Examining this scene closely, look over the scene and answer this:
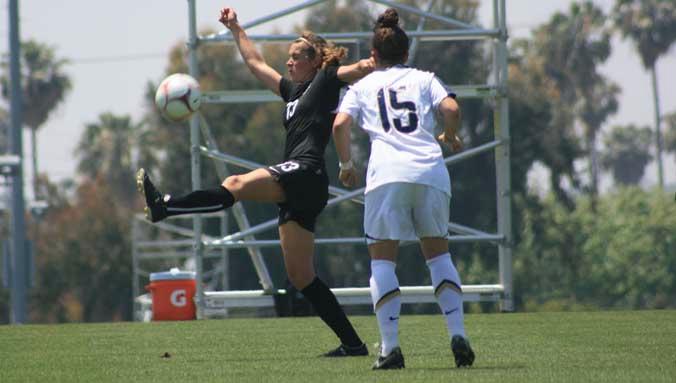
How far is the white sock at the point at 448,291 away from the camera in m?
8.29

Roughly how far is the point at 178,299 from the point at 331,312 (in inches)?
313

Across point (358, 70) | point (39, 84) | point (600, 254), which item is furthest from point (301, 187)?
point (39, 84)

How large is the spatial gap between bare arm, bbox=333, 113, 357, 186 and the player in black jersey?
86 cm

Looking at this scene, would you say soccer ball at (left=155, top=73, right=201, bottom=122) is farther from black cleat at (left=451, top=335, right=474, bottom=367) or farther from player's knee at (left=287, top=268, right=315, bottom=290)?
black cleat at (left=451, top=335, right=474, bottom=367)

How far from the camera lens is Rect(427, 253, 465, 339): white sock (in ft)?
27.2

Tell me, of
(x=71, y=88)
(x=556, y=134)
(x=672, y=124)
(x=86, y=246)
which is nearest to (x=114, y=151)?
(x=71, y=88)

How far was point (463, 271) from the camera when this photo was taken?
46.5 meters

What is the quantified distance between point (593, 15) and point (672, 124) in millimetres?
27581

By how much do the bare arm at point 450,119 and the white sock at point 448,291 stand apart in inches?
24.3

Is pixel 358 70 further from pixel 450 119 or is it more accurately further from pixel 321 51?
pixel 450 119

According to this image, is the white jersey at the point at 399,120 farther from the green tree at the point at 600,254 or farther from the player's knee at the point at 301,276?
the green tree at the point at 600,254

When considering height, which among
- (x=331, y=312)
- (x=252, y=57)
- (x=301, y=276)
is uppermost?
(x=252, y=57)

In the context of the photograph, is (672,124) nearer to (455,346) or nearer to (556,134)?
(556,134)

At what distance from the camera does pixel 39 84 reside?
78250mm
